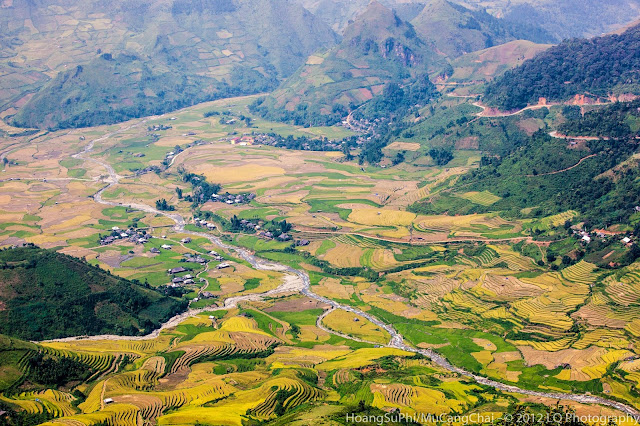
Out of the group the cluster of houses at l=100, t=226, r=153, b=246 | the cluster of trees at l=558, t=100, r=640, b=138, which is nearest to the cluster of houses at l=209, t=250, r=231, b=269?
the cluster of houses at l=100, t=226, r=153, b=246

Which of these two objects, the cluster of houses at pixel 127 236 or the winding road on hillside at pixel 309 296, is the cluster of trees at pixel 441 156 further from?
the cluster of houses at pixel 127 236

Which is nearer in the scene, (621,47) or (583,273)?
(583,273)

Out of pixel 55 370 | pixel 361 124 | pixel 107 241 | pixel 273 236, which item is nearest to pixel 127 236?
pixel 107 241

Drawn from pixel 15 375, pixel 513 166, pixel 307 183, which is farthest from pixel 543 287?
pixel 307 183

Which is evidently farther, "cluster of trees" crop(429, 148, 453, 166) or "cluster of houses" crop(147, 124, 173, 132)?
"cluster of houses" crop(147, 124, 173, 132)

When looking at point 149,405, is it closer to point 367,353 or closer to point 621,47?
point 367,353

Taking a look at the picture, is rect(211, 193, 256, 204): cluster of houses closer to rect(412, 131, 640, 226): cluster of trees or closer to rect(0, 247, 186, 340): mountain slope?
rect(412, 131, 640, 226): cluster of trees
